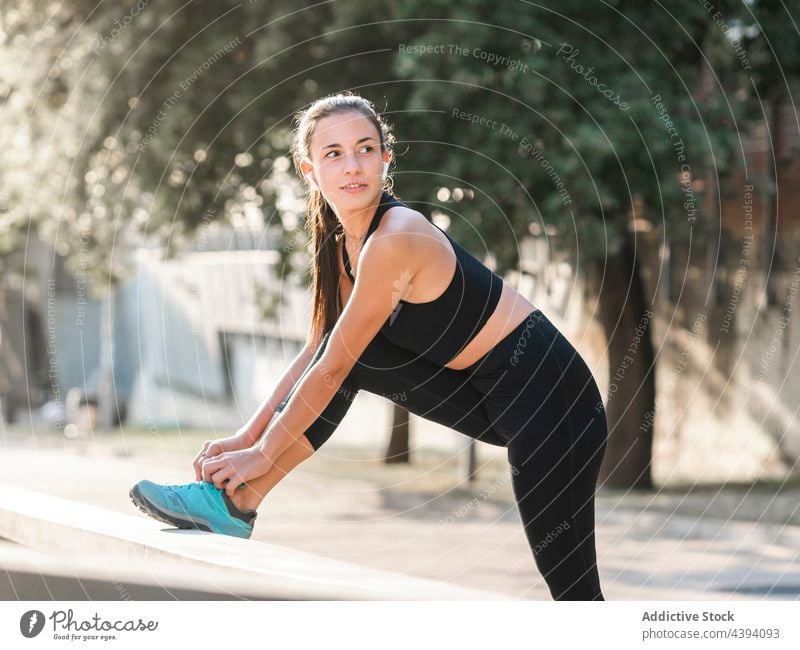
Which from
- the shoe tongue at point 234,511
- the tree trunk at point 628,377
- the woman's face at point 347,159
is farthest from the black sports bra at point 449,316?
the tree trunk at point 628,377

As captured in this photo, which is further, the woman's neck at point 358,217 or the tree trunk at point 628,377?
the tree trunk at point 628,377

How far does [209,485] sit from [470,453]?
11.8 meters

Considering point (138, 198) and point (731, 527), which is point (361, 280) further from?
point (138, 198)

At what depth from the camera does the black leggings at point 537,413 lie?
10.5ft

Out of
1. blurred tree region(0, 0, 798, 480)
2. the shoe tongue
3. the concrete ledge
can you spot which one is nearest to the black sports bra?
the concrete ledge

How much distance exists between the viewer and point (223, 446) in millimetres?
3625

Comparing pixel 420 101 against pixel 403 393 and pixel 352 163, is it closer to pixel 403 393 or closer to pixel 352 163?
pixel 352 163

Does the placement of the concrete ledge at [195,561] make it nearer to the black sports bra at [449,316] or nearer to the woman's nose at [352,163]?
the black sports bra at [449,316]

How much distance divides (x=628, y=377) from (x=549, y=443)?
439 inches

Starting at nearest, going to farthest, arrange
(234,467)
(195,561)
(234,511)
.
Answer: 1. (195,561)
2. (234,467)
3. (234,511)

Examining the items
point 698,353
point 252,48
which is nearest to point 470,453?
point 698,353

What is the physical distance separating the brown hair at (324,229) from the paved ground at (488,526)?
509 cm

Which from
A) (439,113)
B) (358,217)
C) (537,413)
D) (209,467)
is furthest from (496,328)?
(439,113)

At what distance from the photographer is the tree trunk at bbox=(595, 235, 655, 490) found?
13.8m
